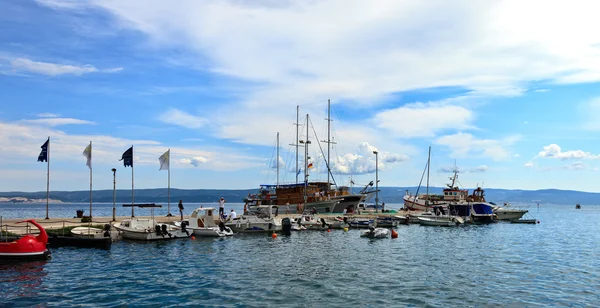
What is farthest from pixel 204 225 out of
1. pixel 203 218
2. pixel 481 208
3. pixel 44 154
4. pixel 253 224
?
pixel 481 208

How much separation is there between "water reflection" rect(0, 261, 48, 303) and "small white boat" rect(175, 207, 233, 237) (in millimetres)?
18104

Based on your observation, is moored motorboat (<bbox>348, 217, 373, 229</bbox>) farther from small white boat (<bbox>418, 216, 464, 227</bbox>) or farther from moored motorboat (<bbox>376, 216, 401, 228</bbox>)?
small white boat (<bbox>418, 216, 464, 227</bbox>)

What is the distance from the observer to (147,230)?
4184 cm

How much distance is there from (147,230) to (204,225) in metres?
7.11

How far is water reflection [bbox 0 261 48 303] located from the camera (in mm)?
21036

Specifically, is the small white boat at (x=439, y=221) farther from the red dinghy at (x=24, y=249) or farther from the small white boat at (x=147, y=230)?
the red dinghy at (x=24, y=249)

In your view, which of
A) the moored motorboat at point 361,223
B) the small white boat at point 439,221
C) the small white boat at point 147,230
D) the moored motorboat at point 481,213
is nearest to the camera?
the small white boat at point 147,230

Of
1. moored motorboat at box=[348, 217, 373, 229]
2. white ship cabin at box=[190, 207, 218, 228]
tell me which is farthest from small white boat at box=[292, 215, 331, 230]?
white ship cabin at box=[190, 207, 218, 228]

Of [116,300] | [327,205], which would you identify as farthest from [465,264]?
[327,205]

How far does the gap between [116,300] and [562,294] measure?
855 inches

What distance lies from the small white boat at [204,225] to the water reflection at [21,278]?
1810 cm

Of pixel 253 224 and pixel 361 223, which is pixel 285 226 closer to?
pixel 253 224

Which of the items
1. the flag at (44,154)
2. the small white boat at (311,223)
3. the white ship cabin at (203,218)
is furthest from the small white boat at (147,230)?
the small white boat at (311,223)

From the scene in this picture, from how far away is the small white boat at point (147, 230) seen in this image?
136 feet
